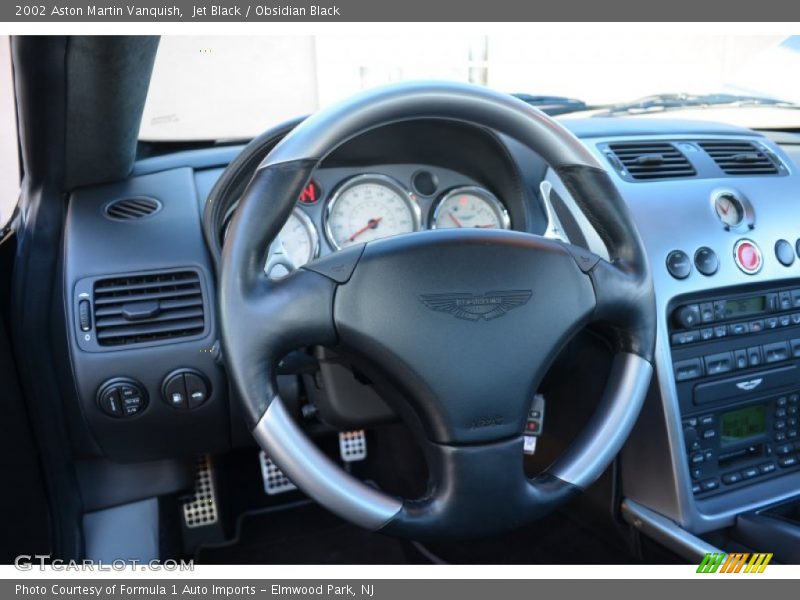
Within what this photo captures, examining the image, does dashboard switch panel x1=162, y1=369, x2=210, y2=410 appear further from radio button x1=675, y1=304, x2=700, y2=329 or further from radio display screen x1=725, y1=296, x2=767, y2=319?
radio display screen x1=725, y1=296, x2=767, y2=319

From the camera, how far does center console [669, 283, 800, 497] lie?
4.54 feet

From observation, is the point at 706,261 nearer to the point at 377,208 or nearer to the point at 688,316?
the point at 688,316

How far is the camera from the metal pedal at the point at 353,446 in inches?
79.6

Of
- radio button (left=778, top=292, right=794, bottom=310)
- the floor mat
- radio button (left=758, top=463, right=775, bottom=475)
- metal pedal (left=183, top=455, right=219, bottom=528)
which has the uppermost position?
radio button (left=778, top=292, right=794, bottom=310)

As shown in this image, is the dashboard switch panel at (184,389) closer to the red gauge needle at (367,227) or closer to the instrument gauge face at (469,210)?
the red gauge needle at (367,227)

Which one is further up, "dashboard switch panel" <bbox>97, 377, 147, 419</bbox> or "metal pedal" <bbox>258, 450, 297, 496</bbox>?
"dashboard switch panel" <bbox>97, 377, 147, 419</bbox>

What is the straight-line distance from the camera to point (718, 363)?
4.62 feet

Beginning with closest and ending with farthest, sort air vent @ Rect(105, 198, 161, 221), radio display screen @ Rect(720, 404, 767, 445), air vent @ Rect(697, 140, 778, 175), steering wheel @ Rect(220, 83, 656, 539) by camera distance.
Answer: steering wheel @ Rect(220, 83, 656, 539) < air vent @ Rect(105, 198, 161, 221) < radio display screen @ Rect(720, 404, 767, 445) < air vent @ Rect(697, 140, 778, 175)

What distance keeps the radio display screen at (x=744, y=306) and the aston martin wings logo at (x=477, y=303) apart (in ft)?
2.38

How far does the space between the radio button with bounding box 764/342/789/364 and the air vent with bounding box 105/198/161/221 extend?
1464 millimetres

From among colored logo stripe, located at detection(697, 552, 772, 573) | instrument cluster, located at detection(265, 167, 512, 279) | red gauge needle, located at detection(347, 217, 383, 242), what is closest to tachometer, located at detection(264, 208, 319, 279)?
instrument cluster, located at detection(265, 167, 512, 279)

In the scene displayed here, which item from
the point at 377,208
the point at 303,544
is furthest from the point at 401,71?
the point at 303,544

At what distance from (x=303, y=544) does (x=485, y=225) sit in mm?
1185

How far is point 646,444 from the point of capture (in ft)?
4.59
